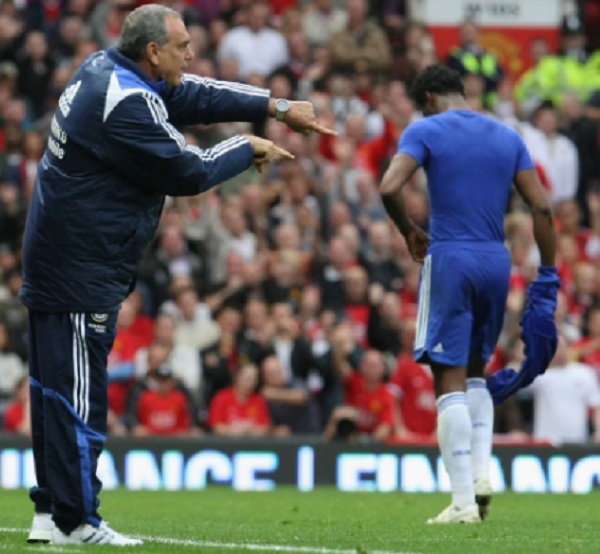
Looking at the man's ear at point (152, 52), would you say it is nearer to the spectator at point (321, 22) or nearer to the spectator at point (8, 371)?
the spectator at point (8, 371)

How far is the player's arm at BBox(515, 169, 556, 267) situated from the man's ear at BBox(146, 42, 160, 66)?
2784 millimetres

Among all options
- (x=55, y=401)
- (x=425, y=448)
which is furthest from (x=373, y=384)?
(x=55, y=401)

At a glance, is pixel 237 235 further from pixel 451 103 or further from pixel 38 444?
pixel 38 444

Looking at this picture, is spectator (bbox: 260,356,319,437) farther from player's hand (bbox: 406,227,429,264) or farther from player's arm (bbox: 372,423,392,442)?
player's hand (bbox: 406,227,429,264)

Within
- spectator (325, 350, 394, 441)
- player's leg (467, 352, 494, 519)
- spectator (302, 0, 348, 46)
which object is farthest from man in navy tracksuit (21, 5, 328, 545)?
spectator (302, 0, 348, 46)

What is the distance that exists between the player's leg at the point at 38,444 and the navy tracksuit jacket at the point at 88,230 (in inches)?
0.9

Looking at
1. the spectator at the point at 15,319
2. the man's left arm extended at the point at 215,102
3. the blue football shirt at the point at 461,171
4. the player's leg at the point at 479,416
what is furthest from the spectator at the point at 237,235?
the man's left arm extended at the point at 215,102

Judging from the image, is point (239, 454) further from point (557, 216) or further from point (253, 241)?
point (557, 216)

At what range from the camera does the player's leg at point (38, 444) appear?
748cm

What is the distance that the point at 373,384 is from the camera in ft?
51.6

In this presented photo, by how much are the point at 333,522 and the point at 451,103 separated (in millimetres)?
2476

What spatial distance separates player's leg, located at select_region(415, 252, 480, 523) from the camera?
9016mm

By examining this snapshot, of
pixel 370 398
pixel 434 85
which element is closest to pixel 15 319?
pixel 370 398

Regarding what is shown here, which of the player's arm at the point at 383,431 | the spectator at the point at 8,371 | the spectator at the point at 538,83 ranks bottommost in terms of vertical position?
the player's arm at the point at 383,431
